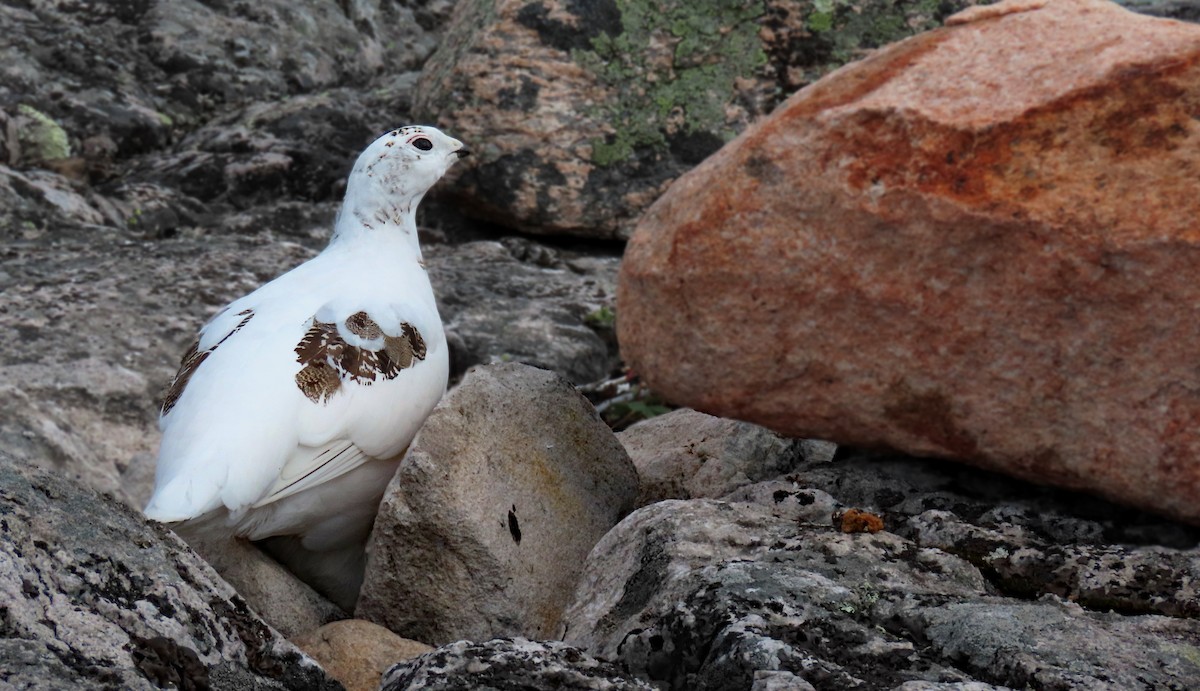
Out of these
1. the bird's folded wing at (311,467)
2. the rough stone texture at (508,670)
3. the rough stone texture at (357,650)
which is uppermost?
the rough stone texture at (508,670)

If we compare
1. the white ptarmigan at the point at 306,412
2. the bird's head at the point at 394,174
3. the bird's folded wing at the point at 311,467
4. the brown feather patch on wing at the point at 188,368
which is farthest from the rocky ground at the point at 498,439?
the bird's head at the point at 394,174

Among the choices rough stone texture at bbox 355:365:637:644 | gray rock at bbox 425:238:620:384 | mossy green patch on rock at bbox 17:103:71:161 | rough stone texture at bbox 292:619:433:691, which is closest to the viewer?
rough stone texture at bbox 292:619:433:691

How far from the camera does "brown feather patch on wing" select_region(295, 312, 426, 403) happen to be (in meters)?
4.37

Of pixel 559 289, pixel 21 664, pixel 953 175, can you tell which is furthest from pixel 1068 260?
pixel 559 289

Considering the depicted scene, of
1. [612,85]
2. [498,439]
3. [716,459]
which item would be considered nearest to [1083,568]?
[716,459]

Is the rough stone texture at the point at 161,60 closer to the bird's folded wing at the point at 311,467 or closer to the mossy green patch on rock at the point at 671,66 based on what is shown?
the mossy green patch on rock at the point at 671,66

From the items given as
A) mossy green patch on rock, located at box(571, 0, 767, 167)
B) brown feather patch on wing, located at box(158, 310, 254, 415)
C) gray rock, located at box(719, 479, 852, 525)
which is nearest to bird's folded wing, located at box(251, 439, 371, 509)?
brown feather patch on wing, located at box(158, 310, 254, 415)

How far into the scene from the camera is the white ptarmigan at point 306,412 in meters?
4.07

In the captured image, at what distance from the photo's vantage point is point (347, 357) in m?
4.50

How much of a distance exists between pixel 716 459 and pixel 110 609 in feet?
8.08

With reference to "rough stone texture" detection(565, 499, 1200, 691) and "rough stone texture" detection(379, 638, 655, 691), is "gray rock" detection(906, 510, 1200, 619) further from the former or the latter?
"rough stone texture" detection(379, 638, 655, 691)

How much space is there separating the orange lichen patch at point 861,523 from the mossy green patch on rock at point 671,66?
418 cm

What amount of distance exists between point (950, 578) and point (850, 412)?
72cm

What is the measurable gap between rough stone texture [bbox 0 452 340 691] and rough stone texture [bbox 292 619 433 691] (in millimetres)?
600
